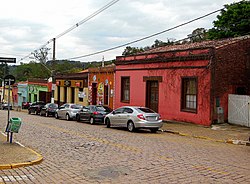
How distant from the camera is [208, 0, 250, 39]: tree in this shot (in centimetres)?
3631

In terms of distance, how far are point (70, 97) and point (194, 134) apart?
2735cm

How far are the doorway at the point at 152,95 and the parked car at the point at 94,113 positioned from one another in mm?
3488

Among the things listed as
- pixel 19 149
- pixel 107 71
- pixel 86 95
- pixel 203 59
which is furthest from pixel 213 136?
pixel 86 95

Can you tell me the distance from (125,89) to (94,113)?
249 inches

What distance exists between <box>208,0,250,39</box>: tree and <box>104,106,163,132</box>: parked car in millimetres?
19441

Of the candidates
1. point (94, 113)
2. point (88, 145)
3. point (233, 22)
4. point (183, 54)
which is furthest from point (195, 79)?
point (233, 22)

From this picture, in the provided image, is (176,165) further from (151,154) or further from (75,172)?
(75,172)

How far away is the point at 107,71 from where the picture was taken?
113ft

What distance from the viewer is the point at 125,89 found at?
3133cm

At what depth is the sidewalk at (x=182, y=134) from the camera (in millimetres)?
10035

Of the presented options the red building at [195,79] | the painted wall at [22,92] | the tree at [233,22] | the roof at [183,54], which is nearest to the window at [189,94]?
the red building at [195,79]

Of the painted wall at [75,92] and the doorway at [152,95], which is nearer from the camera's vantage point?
the doorway at [152,95]

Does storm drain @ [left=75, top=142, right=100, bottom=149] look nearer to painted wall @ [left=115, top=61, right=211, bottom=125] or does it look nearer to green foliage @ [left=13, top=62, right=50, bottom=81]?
painted wall @ [left=115, top=61, right=211, bottom=125]

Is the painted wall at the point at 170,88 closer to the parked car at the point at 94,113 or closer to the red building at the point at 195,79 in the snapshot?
the red building at the point at 195,79
